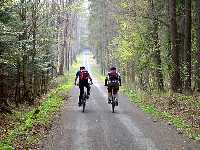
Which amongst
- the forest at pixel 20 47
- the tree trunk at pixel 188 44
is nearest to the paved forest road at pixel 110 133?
the forest at pixel 20 47

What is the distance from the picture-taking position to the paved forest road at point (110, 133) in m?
11.7

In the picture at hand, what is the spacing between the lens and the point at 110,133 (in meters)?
13.6

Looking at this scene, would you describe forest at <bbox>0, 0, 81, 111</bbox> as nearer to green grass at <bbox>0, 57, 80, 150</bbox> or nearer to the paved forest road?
green grass at <bbox>0, 57, 80, 150</bbox>

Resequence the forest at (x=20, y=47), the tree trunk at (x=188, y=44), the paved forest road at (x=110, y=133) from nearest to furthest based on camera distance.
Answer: the paved forest road at (x=110, y=133), the forest at (x=20, y=47), the tree trunk at (x=188, y=44)

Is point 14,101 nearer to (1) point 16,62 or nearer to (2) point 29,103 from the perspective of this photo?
(2) point 29,103

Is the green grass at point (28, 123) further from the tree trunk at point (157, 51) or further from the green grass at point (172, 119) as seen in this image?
the tree trunk at point (157, 51)

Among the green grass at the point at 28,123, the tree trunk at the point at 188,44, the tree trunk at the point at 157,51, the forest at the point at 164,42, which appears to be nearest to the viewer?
the green grass at the point at 28,123

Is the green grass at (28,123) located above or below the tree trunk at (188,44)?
below

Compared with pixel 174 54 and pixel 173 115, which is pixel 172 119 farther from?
pixel 174 54

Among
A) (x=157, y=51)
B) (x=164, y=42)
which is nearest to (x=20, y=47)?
(x=157, y=51)

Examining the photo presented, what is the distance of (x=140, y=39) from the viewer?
103 ft

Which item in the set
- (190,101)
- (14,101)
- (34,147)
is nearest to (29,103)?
(14,101)

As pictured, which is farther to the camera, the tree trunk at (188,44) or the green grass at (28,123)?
the tree trunk at (188,44)

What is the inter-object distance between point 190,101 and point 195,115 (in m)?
3.13
